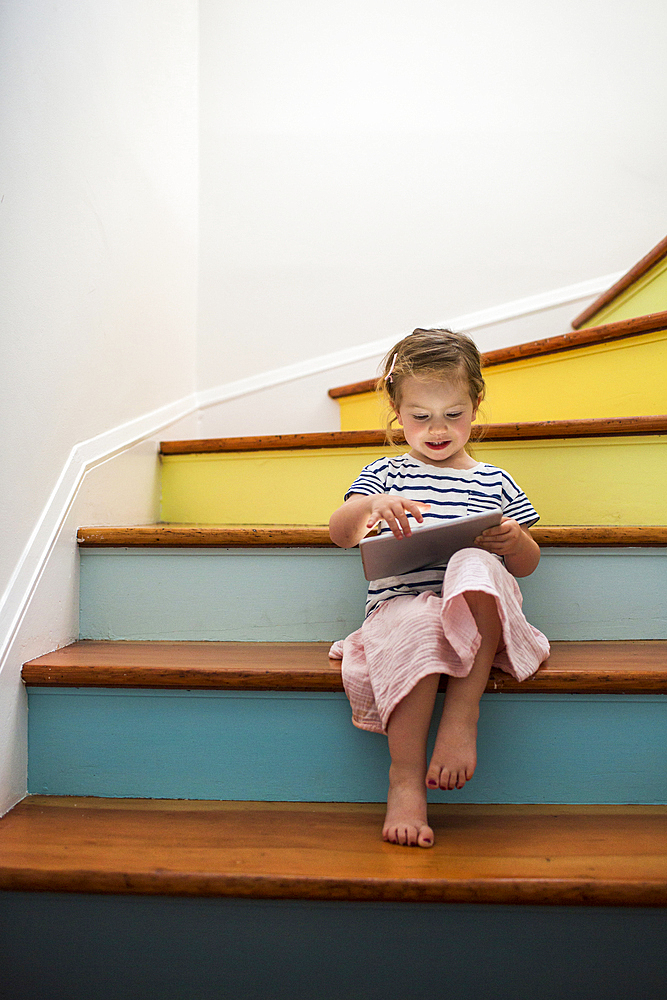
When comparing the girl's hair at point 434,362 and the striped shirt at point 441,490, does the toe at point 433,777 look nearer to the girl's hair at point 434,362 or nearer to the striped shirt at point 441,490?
the striped shirt at point 441,490

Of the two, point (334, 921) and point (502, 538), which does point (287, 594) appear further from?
point (334, 921)

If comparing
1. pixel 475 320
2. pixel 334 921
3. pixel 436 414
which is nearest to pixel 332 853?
pixel 334 921

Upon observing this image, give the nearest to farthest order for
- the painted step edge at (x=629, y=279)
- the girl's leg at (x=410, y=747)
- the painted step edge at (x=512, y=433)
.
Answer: the girl's leg at (x=410, y=747) → the painted step edge at (x=512, y=433) → the painted step edge at (x=629, y=279)

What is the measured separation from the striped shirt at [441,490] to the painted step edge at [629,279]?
904 millimetres

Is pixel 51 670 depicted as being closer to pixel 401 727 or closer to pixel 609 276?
pixel 401 727

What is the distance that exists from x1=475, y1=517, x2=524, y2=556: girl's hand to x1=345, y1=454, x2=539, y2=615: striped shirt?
8cm

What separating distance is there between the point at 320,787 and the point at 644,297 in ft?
4.66

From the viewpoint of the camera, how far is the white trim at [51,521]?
0.86 meters

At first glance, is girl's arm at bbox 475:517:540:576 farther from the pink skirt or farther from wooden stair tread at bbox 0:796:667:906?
wooden stair tread at bbox 0:796:667:906

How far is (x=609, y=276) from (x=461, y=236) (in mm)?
486

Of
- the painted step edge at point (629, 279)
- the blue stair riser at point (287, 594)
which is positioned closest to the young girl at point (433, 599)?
the blue stair riser at point (287, 594)

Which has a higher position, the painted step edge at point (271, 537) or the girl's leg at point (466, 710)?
the painted step edge at point (271, 537)

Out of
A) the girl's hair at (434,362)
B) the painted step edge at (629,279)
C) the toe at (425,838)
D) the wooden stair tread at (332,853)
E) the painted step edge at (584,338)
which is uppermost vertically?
the painted step edge at (629,279)

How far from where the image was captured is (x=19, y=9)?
0.88m
